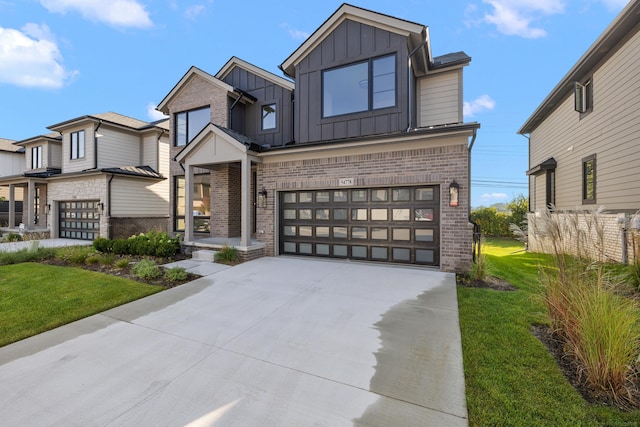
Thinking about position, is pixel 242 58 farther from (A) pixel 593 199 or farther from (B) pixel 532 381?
(A) pixel 593 199

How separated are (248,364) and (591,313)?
3.75m

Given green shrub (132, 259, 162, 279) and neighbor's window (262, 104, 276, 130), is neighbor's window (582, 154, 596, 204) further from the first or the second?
green shrub (132, 259, 162, 279)

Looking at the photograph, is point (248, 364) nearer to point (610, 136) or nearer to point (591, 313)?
point (591, 313)

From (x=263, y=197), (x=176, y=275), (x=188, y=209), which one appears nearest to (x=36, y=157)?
(x=188, y=209)

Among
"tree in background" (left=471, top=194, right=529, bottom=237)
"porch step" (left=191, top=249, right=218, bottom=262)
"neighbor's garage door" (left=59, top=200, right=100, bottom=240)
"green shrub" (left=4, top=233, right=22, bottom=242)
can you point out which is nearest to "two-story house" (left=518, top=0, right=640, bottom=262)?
"tree in background" (left=471, top=194, right=529, bottom=237)

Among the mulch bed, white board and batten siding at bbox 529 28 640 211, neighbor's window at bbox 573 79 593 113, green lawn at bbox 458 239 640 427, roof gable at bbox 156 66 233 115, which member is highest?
roof gable at bbox 156 66 233 115

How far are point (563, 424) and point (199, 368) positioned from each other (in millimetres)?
3482

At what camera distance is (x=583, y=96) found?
10.5 m

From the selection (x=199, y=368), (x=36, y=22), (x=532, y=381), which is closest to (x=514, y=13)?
(x=532, y=381)

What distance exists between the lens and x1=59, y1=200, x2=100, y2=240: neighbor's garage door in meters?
14.4

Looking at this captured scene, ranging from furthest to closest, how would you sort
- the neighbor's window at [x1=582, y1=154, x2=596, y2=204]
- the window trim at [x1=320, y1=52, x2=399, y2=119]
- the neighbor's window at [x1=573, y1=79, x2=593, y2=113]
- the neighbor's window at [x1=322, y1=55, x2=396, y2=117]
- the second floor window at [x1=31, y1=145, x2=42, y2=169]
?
the second floor window at [x1=31, y1=145, x2=42, y2=169] → the neighbor's window at [x1=573, y1=79, x2=593, y2=113] → the neighbor's window at [x1=582, y1=154, x2=596, y2=204] → the neighbor's window at [x1=322, y1=55, x2=396, y2=117] → the window trim at [x1=320, y1=52, x2=399, y2=119]

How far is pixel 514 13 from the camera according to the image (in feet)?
32.3

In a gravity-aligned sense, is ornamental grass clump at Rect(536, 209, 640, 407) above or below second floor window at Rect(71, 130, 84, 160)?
below

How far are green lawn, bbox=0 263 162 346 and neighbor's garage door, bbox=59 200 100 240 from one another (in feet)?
24.7
